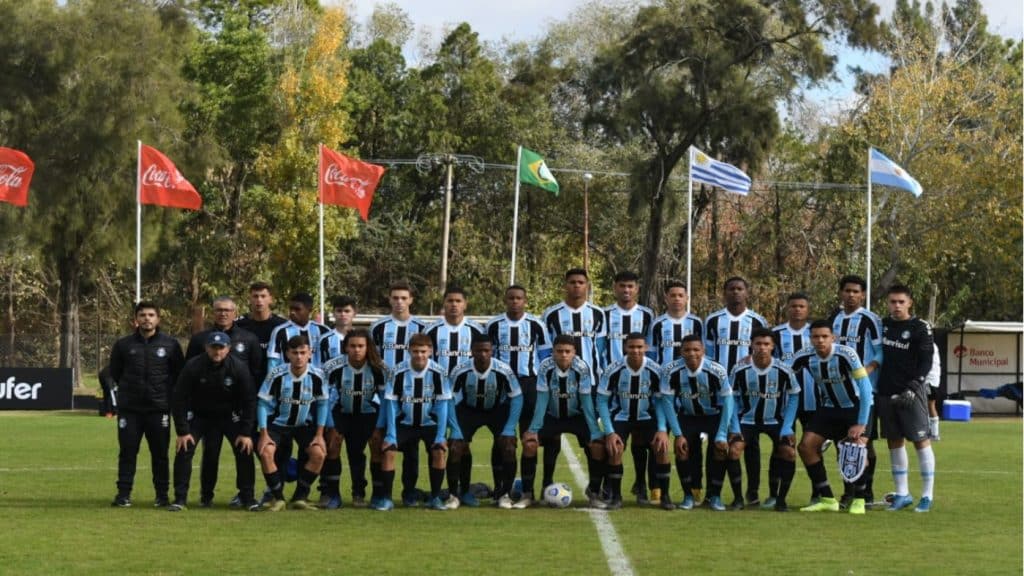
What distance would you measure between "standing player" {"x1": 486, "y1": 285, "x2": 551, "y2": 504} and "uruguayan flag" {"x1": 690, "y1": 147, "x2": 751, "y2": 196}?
1992cm

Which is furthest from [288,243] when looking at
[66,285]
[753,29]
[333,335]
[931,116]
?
[333,335]

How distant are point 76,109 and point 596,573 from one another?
3787 cm

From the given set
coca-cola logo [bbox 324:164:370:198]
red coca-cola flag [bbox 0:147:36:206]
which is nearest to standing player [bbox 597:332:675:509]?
coca-cola logo [bbox 324:164:370:198]

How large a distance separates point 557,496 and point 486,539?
7.36 ft

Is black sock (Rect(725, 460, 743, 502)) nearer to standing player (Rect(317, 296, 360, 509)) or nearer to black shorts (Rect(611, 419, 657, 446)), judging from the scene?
black shorts (Rect(611, 419, 657, 446))


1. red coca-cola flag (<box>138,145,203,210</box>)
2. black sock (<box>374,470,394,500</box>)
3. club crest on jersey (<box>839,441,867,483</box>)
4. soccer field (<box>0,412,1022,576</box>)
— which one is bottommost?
soccer field (<box>0,412,1022,576</box>)

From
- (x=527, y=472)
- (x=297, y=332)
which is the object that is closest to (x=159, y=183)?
(x=297, y=332)

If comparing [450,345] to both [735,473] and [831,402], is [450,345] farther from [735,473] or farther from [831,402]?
[831,402]

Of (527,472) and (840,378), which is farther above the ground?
(840,378)

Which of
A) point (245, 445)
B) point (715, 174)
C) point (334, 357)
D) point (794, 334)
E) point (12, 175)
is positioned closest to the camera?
point (245, 445)

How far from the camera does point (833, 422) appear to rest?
13227 mm

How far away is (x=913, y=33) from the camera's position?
54.8m

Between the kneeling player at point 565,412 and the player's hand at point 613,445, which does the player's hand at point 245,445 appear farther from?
the player's hand at point 613,445

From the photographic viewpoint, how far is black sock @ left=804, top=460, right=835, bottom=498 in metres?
13.3
